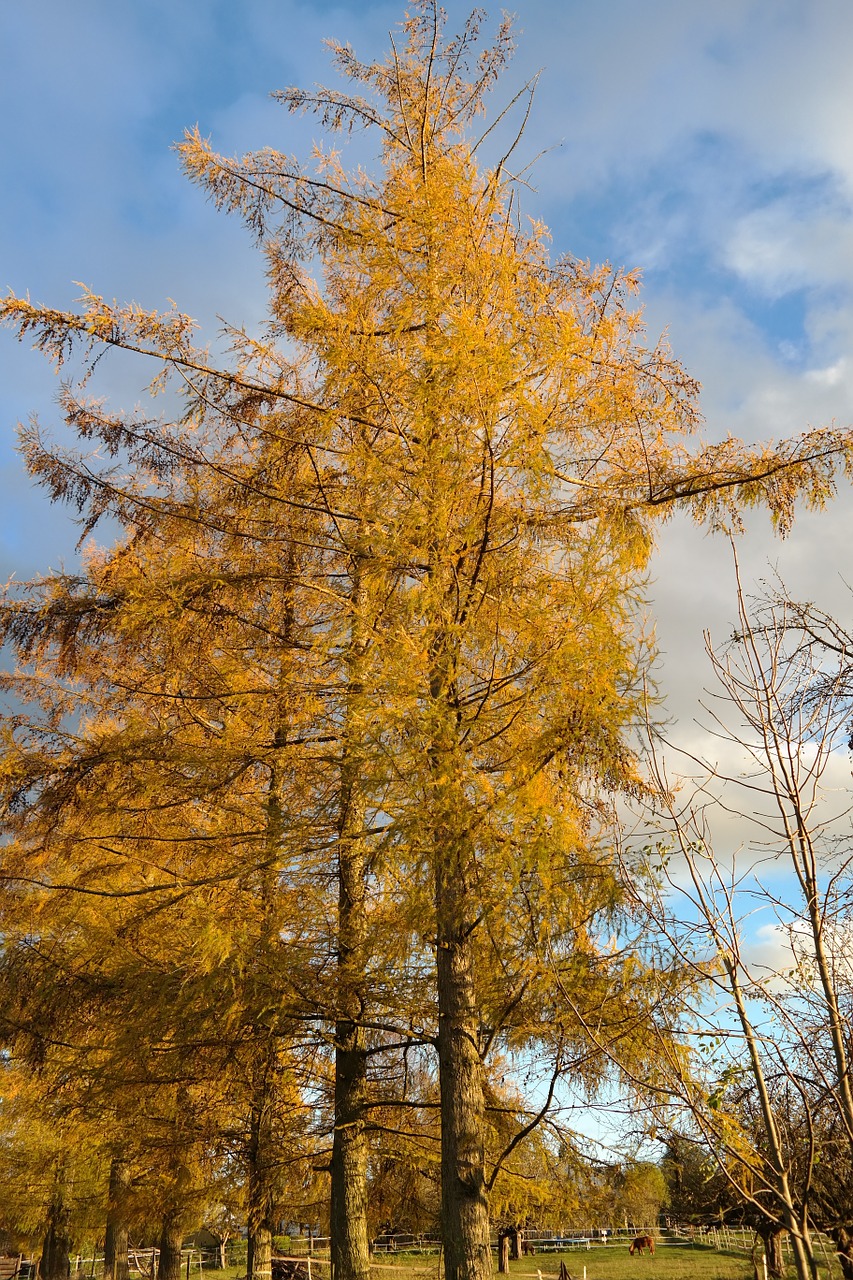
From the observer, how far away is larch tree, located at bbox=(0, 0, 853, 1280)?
15.6 feet

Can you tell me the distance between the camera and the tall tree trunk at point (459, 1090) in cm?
465

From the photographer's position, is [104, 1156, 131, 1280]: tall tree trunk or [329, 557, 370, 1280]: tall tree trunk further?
[104, 1156, 131, 1280]: tall tree trunk

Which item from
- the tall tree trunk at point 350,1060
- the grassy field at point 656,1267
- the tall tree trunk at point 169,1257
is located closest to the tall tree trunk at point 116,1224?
the tall tree trunk at point 169,1257

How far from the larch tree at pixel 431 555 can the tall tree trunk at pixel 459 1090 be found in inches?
0.6

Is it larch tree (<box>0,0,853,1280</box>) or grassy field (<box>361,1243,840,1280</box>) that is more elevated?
larch tree (<box>0,0,853,1280</box>)

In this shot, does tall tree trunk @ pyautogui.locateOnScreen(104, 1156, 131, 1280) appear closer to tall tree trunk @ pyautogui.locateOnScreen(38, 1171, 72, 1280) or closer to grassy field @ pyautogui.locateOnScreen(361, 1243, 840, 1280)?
tall tree trunk @ pyautogui.locateOnScreen(38, 1171, 72, 1280)

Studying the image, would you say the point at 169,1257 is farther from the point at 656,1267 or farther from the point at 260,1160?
the point at 656,1267

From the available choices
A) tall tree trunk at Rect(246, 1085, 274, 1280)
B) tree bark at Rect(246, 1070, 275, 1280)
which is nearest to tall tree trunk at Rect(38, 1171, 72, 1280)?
tall tree trunk at Rect(246, 1085, 274, 1280)

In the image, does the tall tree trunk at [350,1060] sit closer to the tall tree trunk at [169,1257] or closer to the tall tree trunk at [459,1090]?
the tall tree trunk at [459,1090]

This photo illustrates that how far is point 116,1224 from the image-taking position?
1044 centimetres

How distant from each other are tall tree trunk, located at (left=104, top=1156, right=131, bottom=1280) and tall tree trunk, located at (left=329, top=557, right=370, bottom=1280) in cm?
192

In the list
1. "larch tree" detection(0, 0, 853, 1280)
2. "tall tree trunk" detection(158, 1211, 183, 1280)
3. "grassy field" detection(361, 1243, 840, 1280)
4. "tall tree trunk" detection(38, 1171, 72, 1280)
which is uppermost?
"larch tree" detection(0, 0, 853, 1280)

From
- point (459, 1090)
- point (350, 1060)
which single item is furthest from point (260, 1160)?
point (459, 1090)

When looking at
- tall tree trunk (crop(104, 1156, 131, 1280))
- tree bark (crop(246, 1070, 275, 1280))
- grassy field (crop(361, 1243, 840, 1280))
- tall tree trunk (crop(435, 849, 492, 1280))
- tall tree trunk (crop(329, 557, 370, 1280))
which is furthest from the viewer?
grassy field (crop(361, 1243, 840, 1280))
